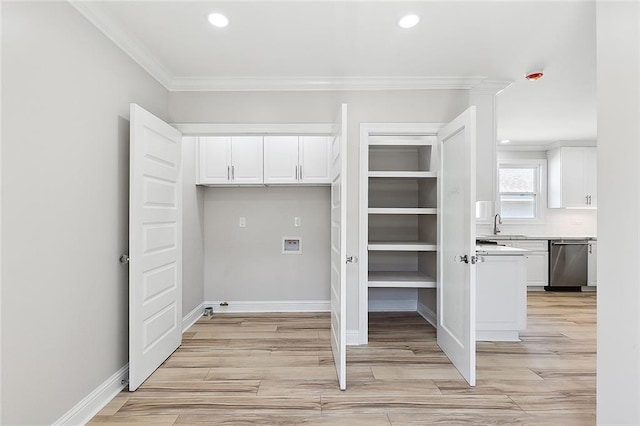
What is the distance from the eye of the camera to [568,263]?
554 centimetres

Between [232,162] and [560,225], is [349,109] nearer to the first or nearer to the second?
[232,162]

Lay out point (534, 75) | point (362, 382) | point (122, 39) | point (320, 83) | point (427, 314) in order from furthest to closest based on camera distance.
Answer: point (427, 314), point (320, 83), point (534, 75), point (362, 382), point (122, 39)

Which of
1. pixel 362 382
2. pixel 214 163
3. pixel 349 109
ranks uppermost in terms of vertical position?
pixel 349 109

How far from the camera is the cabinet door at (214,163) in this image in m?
4.00

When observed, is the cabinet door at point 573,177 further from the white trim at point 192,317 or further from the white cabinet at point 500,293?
the white trim at point 192,317

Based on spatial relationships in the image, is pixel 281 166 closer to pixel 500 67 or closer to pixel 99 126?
pixel 99 126

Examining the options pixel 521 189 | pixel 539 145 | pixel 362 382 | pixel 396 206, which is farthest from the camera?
pixel 521 189

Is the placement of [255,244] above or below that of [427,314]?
above

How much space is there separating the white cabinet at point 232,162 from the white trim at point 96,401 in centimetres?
212

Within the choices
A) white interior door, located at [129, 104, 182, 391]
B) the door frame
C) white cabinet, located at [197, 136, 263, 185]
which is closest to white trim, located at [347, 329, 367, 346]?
the door frame

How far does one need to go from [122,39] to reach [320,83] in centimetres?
154

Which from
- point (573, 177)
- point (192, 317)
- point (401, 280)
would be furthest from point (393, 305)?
point (573, 177)

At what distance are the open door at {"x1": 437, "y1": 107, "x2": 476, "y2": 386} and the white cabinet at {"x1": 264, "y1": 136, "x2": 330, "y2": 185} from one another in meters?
1.38

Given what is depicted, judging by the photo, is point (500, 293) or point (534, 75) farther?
point (500, 293)
